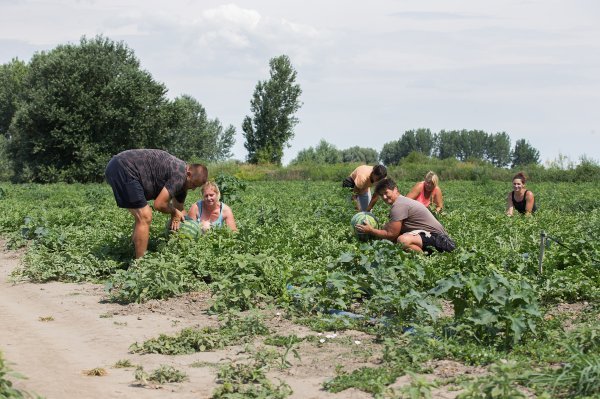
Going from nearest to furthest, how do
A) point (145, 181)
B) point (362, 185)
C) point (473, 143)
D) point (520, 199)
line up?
point (145, 181) → point (362, 185) → point (520, 199) → point (473, 143)

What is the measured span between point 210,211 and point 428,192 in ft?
14.5

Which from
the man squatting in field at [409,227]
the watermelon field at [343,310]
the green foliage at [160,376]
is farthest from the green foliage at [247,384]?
the man squatting in field at [409,227]

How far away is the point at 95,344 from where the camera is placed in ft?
22.0

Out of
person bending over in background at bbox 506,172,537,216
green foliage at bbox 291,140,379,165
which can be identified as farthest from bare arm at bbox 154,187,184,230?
green foliage at bbox 291,140,379,165

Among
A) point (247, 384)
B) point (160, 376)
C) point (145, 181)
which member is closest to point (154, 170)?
point (145, 181)

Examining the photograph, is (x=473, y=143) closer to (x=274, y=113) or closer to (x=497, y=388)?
(x=274, y=113)

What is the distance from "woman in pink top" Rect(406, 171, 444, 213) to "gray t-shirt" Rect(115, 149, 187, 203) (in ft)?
16.5

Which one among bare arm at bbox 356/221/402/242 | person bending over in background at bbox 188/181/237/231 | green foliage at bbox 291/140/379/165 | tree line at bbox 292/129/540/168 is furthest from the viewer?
tree line at bbox 292/129/540/168

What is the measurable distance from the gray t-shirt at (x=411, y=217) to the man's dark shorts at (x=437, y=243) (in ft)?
0.41

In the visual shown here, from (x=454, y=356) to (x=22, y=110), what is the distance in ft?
150

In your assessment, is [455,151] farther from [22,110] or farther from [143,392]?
[143,392]

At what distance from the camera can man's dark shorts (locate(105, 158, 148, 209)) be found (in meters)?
9.59

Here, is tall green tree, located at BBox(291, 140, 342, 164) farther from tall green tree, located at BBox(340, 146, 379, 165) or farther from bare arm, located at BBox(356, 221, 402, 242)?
bare arm, located at BBox(356, 221, 402, 242)

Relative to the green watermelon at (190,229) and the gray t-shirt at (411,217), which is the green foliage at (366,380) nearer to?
the gray t-shirt at (411,217)
